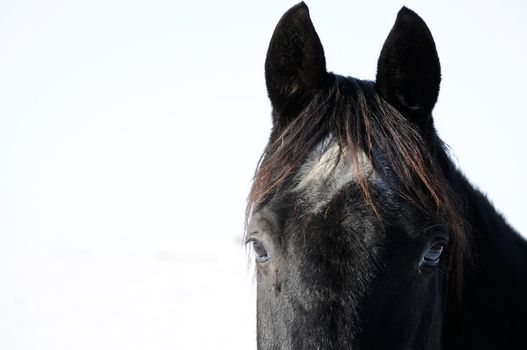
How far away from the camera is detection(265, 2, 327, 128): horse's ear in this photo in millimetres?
3145

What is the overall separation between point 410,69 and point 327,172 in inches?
28.0

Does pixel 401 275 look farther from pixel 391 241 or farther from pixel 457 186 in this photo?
pixel 457 186

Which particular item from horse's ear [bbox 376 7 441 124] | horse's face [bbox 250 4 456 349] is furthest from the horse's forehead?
horse's ear [bbox 376 7 441 124]

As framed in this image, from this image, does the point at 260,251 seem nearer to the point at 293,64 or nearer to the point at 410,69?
the point at 293,64

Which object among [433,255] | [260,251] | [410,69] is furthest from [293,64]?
[433,255]

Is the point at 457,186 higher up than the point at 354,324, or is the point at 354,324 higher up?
the point at 457,186

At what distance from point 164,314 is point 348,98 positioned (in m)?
11.5

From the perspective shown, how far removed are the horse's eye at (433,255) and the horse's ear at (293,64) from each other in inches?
38.5

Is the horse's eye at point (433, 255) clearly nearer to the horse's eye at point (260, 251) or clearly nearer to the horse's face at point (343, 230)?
the horse's face at point (343, 230)

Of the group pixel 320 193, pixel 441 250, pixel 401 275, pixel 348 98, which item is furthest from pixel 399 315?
pixel 348 98

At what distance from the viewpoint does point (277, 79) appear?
3.26 m

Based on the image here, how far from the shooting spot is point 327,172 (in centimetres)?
290

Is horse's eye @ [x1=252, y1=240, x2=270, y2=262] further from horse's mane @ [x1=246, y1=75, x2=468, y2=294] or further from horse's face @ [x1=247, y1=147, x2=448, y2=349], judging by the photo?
horse's mane @ [x1=246, y1=75, x2=468, y2=294]

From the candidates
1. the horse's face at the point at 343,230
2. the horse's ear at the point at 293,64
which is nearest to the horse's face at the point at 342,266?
the horse's face at the point at 343,230
